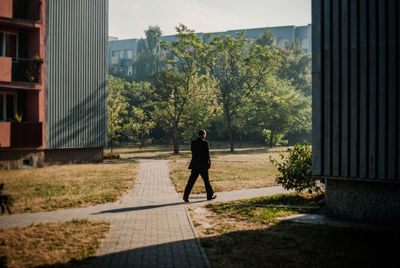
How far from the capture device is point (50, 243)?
588 cm

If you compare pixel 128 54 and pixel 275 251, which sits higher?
pixel 128 54

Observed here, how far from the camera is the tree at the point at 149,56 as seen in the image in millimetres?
61269

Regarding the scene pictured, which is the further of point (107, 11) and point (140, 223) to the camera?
point (107, 11)

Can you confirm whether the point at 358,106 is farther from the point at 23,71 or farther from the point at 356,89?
the point at 23,71

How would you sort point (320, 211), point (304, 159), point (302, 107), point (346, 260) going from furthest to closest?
point (302, 107) → point (304, 159) → point (320, 211) → point (346, 260)

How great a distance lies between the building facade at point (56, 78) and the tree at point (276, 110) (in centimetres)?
2521

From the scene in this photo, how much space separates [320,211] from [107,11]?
16.3 meters

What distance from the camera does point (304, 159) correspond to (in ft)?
33.7

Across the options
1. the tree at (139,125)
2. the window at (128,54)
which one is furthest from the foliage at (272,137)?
the window at (128,54)

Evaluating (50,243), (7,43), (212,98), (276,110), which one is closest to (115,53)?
(212,98)

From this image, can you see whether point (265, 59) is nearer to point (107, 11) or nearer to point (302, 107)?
point (302, 107)

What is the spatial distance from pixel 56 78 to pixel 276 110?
97.3ft

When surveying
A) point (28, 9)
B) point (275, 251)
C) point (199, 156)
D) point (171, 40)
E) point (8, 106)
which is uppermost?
point (171, 40)

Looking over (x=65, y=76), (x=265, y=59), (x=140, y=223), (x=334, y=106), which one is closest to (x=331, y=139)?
(x=334, y=106)
